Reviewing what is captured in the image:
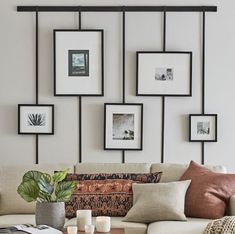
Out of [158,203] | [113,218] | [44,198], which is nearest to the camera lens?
[44,198]

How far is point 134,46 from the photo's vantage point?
5293 millimetres

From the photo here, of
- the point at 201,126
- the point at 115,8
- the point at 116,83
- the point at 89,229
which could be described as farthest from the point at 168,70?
the point at 89,229

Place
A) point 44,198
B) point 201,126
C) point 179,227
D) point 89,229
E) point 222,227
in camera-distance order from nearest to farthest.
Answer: point 222,227 < point 89,229 < point 44,198 < point 179,227 < point 201,126

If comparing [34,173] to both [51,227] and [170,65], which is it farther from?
[170,65]

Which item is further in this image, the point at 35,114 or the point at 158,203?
the point at 35,114

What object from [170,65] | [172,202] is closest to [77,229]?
[172,202]

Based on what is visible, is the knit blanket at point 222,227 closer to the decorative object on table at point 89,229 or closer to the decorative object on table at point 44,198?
the decorative object on table at point 89,229

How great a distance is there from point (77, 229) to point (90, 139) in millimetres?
1841

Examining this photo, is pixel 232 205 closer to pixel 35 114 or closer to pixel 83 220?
pixel 83 220

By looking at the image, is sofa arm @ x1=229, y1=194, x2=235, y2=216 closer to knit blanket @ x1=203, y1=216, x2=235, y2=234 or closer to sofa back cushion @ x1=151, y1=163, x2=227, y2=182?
sofa back cushion @ x1=151, y1=163, x2=227, y2=182

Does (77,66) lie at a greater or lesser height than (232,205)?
greater

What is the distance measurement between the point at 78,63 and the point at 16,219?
170cm

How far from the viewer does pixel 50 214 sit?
11.5 feet

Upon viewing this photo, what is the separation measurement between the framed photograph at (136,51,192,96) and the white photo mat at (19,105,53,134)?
0.86m
